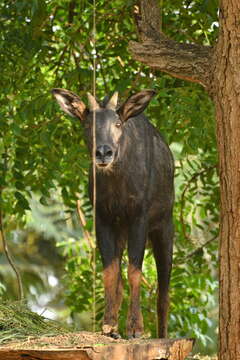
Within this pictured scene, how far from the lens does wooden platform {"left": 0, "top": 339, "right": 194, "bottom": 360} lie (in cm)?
493

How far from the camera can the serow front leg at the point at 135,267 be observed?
5926 mm

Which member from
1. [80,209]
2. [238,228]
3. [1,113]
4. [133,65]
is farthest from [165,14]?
[238,228]

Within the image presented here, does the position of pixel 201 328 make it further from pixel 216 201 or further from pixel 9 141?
pixel 9 141

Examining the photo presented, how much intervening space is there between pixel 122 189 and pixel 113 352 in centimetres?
128

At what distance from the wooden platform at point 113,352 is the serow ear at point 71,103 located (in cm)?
145

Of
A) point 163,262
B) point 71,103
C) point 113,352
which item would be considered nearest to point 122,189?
point 71,103

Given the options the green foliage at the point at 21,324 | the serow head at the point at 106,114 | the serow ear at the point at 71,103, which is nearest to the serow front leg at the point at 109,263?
the green foliage at the point at 21,324

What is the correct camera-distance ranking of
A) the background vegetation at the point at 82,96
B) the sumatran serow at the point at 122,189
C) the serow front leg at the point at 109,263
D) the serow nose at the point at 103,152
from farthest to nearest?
the background vegetation at the point at 82,96
the serow front leg at the point at 109,263
the sumatran serow at the point at 122,189
the serow nose at the point at 103,152

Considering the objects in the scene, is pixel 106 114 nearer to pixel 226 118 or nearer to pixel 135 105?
pixel 135 105

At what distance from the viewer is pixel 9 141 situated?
8.48 m

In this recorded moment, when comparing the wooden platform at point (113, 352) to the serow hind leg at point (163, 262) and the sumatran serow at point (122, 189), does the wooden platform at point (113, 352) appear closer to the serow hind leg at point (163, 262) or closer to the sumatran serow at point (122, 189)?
the sumatran serow at point (122, 189)

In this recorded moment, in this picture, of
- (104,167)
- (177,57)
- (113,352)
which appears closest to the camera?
(113,352)

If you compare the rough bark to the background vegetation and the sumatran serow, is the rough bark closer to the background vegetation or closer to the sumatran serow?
the sumatran serow

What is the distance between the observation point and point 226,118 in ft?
19.0
